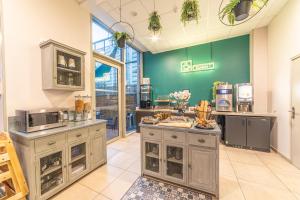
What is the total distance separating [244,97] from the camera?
3.81 metres

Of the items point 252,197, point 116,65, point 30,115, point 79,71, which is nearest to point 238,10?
point 252,197

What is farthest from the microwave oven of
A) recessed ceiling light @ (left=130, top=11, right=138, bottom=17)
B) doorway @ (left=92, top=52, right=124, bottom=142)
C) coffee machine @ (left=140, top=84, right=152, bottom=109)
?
coffee machine @ (left=140, top=84, right=152, bottom=109)

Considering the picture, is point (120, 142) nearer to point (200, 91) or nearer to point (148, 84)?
point (148, 84)

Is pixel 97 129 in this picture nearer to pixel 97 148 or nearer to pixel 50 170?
pixel 97 148

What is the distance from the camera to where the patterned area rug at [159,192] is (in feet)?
6.13

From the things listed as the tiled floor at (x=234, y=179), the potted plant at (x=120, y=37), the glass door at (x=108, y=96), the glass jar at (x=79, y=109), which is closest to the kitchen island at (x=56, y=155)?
the tiled floor at (x=234, y=179)

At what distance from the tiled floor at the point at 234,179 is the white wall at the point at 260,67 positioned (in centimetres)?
135

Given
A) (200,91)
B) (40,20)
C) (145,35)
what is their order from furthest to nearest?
1. (200,91)
2. (145,35)
3. (40,20)

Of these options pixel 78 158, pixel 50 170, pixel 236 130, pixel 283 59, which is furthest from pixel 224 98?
pixel 50 170

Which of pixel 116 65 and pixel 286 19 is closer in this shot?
pixel 286 19

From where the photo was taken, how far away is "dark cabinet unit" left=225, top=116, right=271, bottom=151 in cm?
335

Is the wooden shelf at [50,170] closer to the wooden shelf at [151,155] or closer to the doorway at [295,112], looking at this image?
the wooden shelf at [151,155]

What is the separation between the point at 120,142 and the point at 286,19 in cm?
493

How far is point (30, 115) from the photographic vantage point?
1.89 meters
